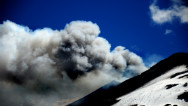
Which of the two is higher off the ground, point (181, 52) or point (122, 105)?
point (181, 52)

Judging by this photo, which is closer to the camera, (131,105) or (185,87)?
(185,87)

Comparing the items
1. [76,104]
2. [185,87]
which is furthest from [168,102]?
[76,104]

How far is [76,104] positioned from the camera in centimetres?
6297

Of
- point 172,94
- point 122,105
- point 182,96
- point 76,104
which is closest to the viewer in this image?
point 182,96

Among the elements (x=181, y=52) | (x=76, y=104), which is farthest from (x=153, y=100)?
(x=181, y=52)

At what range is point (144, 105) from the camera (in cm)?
2597

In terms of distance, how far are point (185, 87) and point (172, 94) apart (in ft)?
9.76

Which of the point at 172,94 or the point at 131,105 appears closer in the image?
the point at 172,94

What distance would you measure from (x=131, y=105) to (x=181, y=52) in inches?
2061

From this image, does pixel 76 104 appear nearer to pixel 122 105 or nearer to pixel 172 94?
pixel 122 105

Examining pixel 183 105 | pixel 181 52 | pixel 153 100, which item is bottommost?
pixel 183 105

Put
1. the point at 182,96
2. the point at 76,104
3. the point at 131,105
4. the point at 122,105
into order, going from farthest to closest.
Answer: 1. the point at 76,104
2. the point at 122,105
3. the point at 131,105
4. the point at 182,96

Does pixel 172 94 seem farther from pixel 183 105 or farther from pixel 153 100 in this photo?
pixel 183 105

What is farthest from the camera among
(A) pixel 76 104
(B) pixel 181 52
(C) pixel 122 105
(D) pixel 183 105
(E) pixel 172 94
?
(B) pixel 181 52
